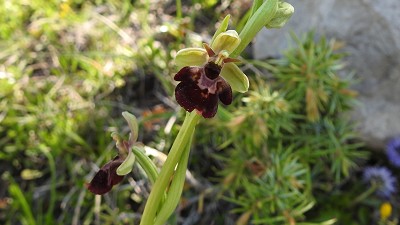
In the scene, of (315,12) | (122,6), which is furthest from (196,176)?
(122,6)

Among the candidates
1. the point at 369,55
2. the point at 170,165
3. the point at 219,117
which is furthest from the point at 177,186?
the point at 369,55

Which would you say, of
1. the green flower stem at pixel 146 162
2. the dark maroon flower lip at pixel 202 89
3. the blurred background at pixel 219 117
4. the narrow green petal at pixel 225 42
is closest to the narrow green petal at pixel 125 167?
the green flower stem at pixel 146 162

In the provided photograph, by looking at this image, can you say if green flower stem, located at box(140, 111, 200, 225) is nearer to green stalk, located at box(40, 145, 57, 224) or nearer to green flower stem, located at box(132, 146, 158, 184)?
green flower stem, located at box(132, 146, 158, 184)

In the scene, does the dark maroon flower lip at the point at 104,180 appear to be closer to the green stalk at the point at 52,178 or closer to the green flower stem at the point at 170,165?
the green flower stem at the point at 170,165

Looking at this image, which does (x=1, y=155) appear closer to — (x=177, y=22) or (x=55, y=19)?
(x=55, y=19)

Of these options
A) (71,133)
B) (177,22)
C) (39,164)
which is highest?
(177,22)

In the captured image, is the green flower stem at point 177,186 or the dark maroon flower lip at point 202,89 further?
the green flower stem at point 177,186
